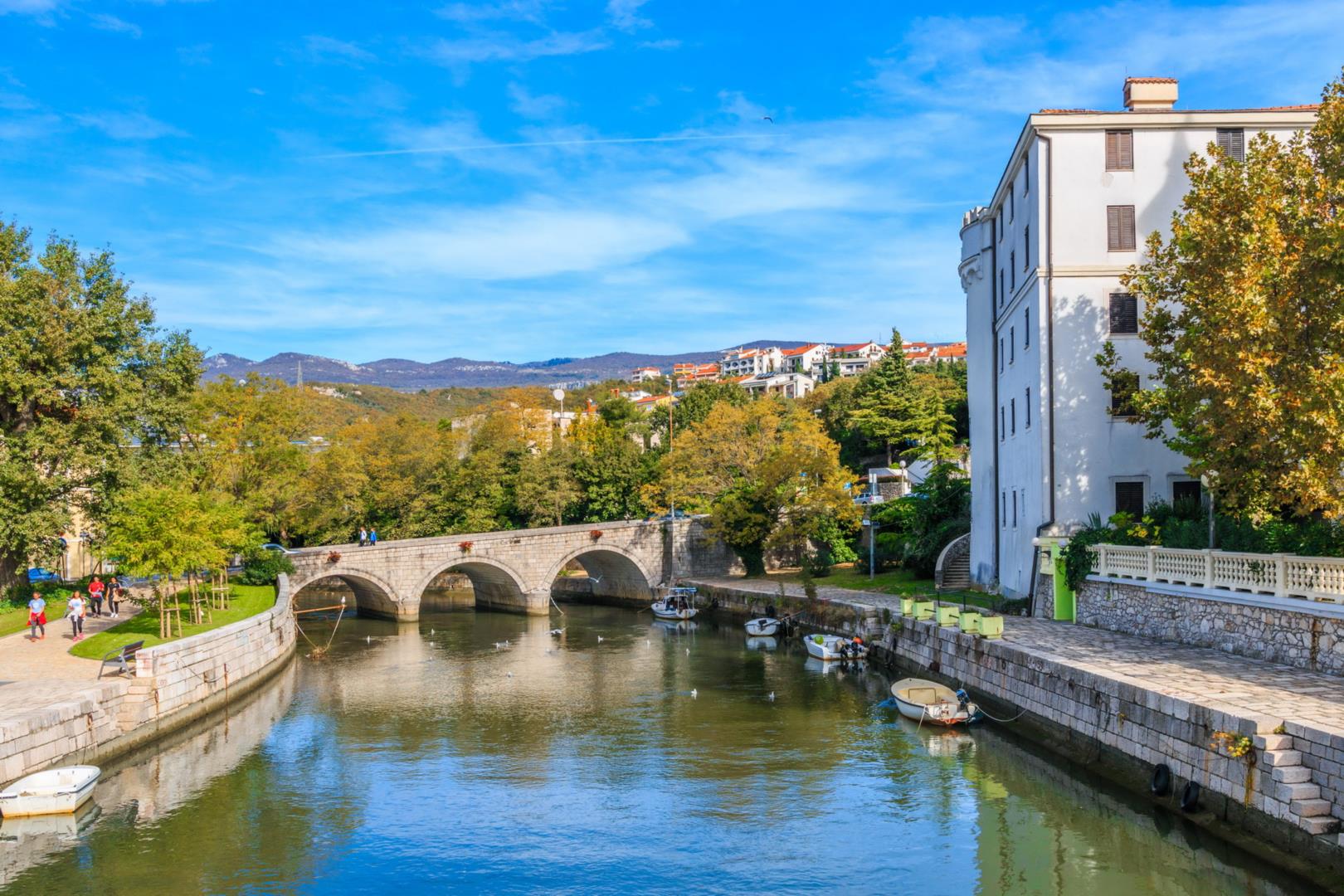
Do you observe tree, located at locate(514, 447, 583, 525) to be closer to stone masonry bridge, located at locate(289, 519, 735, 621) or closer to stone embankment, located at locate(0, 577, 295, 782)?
stone masonry bridge, located at locate(289, 519, 735, 621)

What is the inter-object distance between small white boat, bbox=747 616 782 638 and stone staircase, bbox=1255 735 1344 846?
3134 cm

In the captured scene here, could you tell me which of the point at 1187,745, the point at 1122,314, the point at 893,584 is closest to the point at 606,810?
the point at 1187,745

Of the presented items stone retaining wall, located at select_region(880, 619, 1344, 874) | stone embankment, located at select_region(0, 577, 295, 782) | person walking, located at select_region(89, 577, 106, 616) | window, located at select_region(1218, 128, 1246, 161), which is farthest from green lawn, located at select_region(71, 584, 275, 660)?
window, located at select_region(1218, 128, 1246, 161)

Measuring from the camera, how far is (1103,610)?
95.9ft

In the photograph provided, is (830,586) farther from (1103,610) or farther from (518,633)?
(1103,610)

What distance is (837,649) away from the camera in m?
38.9

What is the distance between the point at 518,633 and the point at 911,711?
27366mm

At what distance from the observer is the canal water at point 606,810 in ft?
58.6

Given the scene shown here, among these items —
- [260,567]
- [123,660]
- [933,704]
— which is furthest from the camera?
[260,567]

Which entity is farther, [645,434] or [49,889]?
[645,434]

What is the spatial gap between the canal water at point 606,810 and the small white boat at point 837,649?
361cm

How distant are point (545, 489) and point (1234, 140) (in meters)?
51.9

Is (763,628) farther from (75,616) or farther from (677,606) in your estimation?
(75,616)

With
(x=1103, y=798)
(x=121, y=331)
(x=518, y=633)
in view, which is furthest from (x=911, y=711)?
(x=121, y=331)
